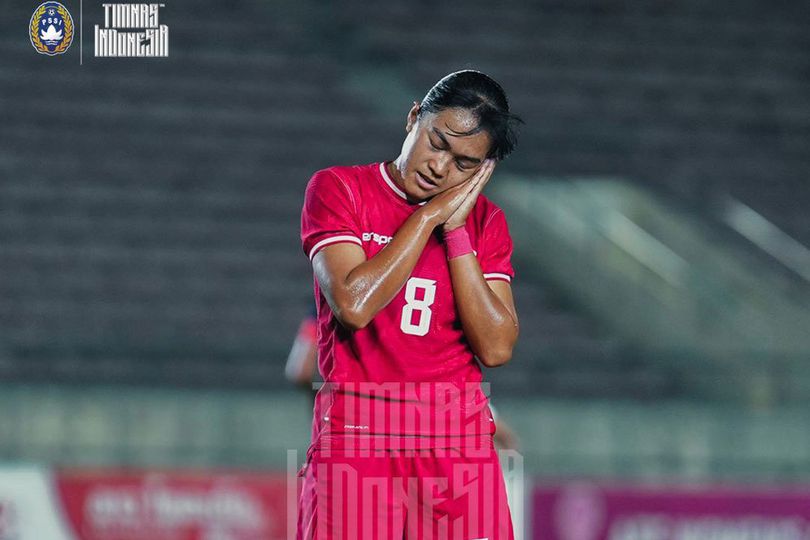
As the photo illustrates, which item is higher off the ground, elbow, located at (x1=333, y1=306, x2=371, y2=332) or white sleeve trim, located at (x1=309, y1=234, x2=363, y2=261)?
white sleeve trim, located at (x1=309, y1=234, x2=363, y2=261)

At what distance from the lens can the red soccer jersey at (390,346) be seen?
2648mm

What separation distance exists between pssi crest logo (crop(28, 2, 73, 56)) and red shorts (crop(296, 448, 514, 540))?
1989 mm

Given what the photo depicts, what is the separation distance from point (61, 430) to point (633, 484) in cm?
286

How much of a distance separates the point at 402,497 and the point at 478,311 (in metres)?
0.43

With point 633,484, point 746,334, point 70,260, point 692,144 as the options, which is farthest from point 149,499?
point 692,144

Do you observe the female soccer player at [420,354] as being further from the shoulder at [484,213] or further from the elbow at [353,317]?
the shoulder at [484,213]

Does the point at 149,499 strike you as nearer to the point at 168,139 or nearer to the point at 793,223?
the point at 168,139

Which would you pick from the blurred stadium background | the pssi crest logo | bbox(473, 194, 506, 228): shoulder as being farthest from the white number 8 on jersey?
the blurred stadium background

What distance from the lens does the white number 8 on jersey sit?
2674 millimetres

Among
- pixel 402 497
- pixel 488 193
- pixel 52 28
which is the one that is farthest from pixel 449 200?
pixel 488 193

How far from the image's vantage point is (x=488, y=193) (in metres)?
8.28

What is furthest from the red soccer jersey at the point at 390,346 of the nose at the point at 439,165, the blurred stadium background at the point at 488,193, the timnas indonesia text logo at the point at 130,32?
the blurred stadium background at the point at 488,193

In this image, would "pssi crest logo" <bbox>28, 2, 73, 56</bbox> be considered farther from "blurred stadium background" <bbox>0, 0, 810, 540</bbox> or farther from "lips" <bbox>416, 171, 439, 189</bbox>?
"blurred stadium background" <bbox>0, 0, 810, 540</bbox>

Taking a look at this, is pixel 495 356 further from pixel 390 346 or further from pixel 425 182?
pixel 425 182
